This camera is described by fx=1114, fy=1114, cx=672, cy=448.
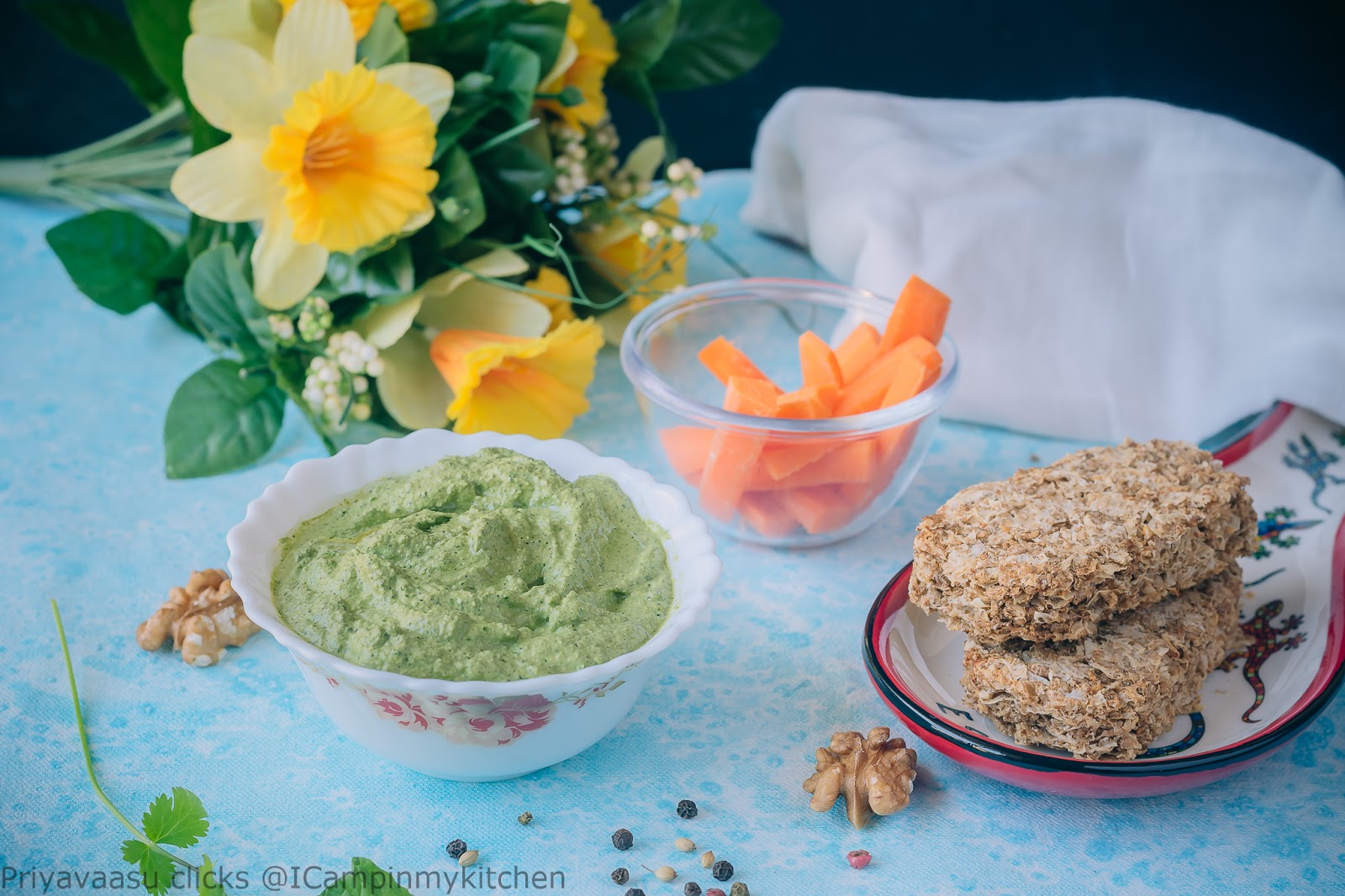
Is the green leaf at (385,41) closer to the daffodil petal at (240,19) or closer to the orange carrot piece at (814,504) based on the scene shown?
the daffodil petal at (240,19)

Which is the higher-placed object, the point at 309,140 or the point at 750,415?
the point at 309,140

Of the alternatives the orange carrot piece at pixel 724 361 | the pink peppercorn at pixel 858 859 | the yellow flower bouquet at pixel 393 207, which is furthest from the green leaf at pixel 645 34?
the pink peppercorn at pixel 858 859

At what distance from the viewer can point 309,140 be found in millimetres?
1988

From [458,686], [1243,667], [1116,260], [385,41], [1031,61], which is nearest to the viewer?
[458,686]

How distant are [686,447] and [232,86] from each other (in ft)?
3.35

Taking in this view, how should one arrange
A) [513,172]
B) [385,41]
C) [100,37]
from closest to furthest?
[385,41], [513,172], [100,37]

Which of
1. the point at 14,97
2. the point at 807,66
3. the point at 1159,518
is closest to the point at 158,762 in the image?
Answer: the point at 1159,518

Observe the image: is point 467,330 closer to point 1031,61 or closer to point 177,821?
point 177,821

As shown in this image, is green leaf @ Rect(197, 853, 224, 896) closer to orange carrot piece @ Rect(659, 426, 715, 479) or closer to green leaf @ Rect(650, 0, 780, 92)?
orange carrot piece @ Rect(659, 426, 715, 479)

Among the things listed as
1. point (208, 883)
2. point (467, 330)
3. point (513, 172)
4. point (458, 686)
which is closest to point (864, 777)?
point (458, 686)

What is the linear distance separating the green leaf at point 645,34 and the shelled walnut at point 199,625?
1.50 m

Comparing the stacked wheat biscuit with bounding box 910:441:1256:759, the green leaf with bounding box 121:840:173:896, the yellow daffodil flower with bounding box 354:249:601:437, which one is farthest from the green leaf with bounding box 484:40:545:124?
the green leaf with bounding box 121:840:173:896

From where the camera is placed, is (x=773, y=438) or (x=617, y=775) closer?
(x=617, y=775)

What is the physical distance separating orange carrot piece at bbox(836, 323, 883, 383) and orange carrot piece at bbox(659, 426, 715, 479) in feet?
1.03
